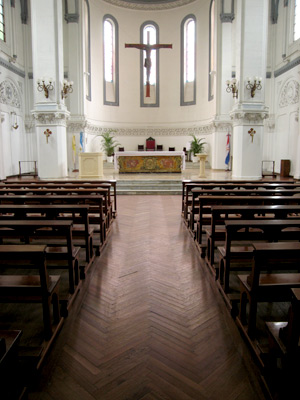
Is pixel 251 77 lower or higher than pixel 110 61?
lower

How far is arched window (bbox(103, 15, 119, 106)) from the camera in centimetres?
1705

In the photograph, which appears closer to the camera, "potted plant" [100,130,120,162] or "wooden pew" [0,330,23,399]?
"wooden pew" [0,330,23,399]

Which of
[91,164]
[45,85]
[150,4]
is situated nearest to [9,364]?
[91,164]

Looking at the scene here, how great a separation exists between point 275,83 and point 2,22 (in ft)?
40.1

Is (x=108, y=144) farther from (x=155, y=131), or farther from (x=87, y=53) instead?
(x=87, y=53)

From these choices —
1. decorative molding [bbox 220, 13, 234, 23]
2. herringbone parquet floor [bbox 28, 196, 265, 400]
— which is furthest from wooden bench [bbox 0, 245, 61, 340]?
decorative molding [bbox 220, 13, 234, 23]

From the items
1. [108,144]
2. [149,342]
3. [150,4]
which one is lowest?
[149,342]

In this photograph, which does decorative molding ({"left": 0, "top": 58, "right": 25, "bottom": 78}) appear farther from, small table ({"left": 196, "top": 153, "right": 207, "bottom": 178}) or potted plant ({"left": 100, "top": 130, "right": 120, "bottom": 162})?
small table ({"left": 196, "top": 153, "right": 207, "bottom": 178})

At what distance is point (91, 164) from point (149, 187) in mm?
2340

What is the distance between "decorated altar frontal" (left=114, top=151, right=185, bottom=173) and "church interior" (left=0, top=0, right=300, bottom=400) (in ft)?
0.18

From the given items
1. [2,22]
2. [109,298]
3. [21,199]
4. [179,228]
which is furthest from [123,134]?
[109,298]

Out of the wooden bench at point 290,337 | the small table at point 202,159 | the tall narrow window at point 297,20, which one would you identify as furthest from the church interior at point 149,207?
the tall narrow window at point 297,20

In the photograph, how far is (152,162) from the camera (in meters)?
12.9

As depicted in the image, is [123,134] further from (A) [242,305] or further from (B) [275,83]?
(A) [242,305]
